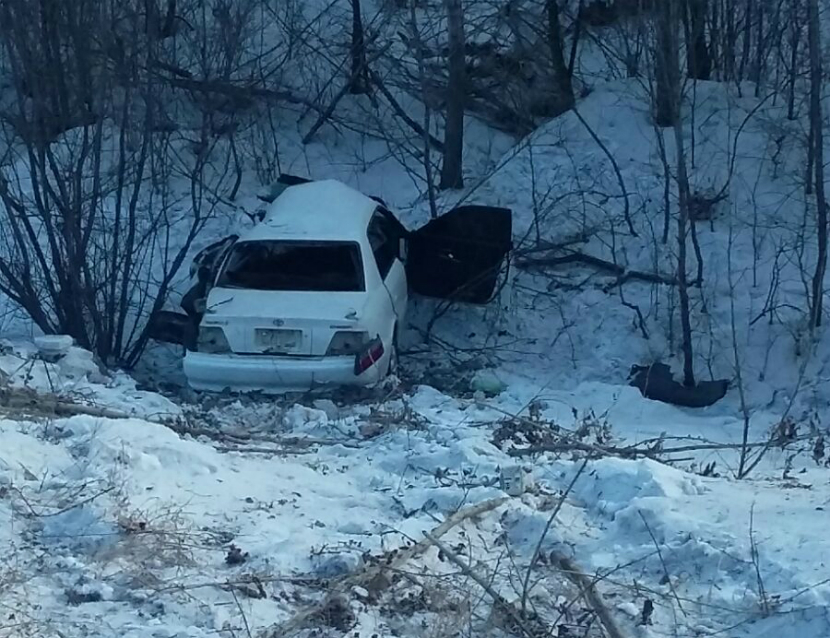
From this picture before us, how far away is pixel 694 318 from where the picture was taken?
531 inches

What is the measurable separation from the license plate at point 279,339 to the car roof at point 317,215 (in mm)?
1034

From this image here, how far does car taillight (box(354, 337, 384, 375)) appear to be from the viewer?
9945mm

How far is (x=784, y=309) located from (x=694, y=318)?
0.95 metres

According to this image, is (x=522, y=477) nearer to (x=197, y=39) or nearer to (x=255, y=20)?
(x=197, y=39)

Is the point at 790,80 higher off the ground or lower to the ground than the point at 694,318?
higher

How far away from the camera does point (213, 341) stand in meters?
10.1

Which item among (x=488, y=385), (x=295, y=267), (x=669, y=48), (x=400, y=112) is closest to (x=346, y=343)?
(x=295, y=267)

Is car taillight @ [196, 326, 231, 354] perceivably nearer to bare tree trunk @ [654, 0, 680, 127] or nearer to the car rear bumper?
the car rear bumper

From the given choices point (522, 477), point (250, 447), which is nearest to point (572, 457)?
point (522, 477)

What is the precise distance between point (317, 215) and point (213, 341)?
163 centimetres

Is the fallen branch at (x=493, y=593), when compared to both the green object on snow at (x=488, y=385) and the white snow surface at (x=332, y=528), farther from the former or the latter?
the green object on snow at (x=488, y=385)

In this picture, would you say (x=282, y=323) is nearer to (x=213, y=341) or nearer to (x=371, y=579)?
(x=213, y=341)

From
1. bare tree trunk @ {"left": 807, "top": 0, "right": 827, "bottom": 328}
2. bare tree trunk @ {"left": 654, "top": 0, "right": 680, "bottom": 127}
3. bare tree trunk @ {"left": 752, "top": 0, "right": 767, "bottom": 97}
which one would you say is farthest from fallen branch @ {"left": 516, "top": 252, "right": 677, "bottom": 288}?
bare tree trunk @ {"left": 752, "top": 0, "right": 767, "bottom": 97}

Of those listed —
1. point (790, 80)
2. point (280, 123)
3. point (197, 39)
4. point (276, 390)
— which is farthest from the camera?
point (280, 123)
